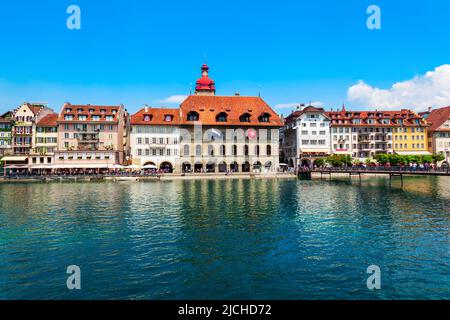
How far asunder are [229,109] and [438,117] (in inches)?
2840

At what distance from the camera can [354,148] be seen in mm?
103312

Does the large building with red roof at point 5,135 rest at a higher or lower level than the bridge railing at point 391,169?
higher

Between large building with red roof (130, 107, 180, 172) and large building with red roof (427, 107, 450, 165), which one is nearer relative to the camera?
large building with red roof (130, 107, 180, 172)

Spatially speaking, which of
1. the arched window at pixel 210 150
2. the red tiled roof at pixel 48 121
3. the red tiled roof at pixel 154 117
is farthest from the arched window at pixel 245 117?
the red tiled roof at pixel 48 121

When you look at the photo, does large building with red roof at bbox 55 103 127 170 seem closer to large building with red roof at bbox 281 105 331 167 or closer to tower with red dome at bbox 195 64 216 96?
tower with red dome at bbox 195 64 216 96

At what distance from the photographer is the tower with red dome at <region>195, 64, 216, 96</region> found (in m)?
113

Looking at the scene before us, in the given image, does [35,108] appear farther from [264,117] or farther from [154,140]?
[264,117]

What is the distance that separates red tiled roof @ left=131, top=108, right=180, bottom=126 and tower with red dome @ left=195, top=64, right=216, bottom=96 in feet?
91.4

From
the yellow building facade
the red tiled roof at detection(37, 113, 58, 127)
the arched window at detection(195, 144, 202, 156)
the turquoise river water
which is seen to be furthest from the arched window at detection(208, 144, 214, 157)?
the yellow building facade

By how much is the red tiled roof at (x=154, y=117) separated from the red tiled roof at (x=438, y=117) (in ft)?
266

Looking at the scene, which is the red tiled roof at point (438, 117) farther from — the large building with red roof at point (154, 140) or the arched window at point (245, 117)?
the large building with red roof at point (154, 140)

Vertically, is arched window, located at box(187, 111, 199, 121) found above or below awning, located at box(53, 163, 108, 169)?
above

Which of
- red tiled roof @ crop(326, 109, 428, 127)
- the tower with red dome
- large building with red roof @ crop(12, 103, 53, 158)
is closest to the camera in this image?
large building with red roof @ crop(12, 103, 53, 158)

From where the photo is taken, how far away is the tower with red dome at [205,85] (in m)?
113
